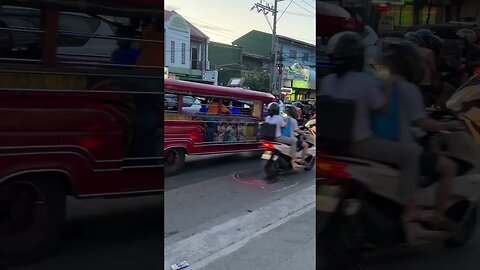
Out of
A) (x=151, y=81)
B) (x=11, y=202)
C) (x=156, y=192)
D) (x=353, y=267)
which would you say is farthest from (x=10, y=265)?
(x=353, y=267)

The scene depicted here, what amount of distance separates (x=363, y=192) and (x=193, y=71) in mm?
1156

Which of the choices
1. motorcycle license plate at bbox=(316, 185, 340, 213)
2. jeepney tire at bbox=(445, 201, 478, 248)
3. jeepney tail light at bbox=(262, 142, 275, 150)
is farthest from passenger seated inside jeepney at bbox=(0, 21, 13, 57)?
jeepney tail light at bbox=(262, 142, 275, 150)

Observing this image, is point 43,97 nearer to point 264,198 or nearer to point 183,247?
point 183,247

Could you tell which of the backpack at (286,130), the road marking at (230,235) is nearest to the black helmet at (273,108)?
the backpack at (286,130)

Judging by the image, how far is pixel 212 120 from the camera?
186 inches

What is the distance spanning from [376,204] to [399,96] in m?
0.36

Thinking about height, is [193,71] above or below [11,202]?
above

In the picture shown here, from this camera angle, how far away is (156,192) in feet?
4.89

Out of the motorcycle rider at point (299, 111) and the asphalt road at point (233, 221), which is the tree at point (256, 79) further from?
the motorcycle rider at point (299, 111)

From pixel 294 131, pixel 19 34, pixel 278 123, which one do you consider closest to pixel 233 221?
pixel 278 123

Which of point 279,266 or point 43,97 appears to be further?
point 279,266

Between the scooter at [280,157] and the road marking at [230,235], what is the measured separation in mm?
730

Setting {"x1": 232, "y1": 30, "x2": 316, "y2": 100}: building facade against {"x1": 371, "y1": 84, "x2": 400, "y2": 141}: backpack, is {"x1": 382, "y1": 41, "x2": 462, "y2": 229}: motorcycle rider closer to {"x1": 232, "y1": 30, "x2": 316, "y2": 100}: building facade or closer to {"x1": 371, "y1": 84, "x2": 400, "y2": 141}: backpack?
{"x1": 371, "y1": 84, "x2": 400, "y2": 141}: backpack

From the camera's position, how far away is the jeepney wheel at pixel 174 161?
3082 millimetres
